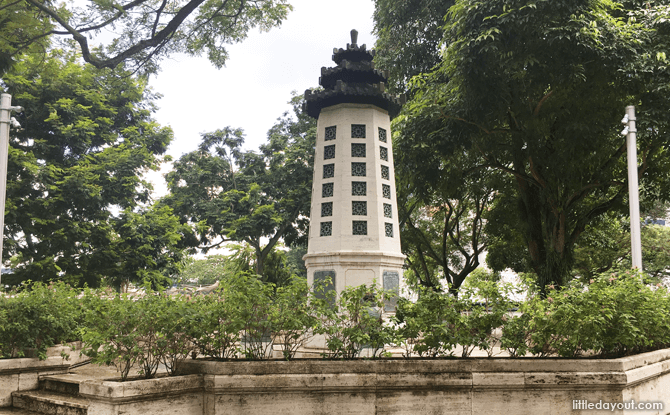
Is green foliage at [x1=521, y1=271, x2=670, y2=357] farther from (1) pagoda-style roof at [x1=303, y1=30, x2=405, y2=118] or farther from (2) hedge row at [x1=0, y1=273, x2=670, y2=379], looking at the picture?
(1) pagoda-style roof at [x1=303, y1=30, x2=405, y2=118]

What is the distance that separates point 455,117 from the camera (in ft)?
51.1

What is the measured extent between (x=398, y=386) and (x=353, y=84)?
264 inches

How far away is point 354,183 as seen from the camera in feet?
34.9

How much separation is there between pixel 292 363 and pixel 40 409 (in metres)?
3.74

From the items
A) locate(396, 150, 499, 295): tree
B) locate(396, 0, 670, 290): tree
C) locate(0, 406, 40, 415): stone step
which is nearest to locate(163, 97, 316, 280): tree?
locate(396, 150, 499, 295): tree

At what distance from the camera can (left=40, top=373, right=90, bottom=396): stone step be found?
758 cm

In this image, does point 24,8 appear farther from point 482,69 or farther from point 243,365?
point 243,365

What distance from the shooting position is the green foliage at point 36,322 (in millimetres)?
8203

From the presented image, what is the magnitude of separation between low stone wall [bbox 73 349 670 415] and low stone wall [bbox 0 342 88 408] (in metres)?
2.72

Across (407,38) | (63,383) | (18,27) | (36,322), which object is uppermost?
(407,38)

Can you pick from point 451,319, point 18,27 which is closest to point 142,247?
point 18,27

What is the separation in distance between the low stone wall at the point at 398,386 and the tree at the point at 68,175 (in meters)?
17.4

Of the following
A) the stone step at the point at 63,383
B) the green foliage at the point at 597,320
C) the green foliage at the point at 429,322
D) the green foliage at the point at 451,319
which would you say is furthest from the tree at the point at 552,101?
the stone step at the point at 63,383

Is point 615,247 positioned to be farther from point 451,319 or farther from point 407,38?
point 451,319
